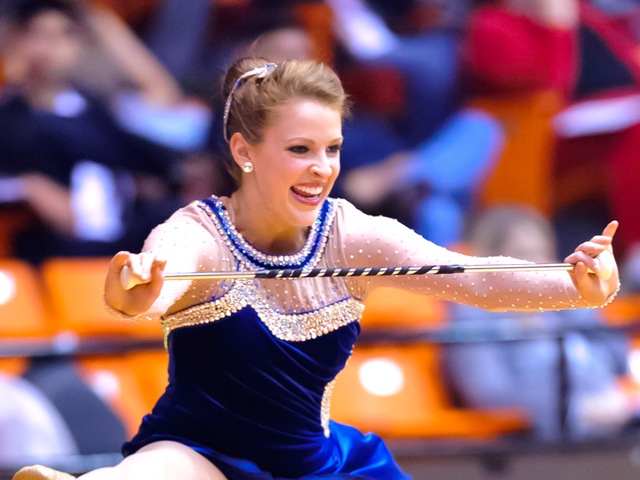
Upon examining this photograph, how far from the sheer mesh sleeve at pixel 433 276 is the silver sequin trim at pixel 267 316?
0.09 m

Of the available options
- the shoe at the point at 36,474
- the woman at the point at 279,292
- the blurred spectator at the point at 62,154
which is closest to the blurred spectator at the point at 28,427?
the blurred spectator at the point at 62,154

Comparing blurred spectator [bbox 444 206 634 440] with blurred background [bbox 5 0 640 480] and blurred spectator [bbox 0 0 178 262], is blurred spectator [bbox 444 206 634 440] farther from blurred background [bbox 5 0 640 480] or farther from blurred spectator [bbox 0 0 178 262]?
blurred spectator [bbox 0 0 178 262]

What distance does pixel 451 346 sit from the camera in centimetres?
389

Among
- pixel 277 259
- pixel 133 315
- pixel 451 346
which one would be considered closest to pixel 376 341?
pixel 451 346

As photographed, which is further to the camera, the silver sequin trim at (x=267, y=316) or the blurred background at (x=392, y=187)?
the blurred background at (x=392, y=187)

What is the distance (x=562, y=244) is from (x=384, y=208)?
87cm

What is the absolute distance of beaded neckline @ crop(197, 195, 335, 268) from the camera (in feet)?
7.68

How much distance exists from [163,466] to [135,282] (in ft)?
1.16

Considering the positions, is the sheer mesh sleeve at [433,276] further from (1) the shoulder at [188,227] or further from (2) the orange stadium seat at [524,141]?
(2) the orange stadium seat at [524,141]

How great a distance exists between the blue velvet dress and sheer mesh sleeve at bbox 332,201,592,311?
4.0 inches

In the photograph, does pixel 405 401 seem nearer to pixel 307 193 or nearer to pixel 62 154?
pixel 62 154

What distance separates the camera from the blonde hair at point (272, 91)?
7.60 ft

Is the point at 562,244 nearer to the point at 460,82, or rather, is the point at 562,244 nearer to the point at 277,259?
the point at 460,82

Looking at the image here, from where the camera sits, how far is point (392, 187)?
4.44 meters
